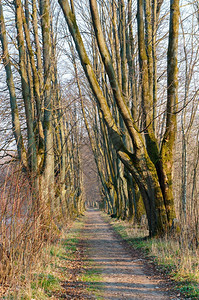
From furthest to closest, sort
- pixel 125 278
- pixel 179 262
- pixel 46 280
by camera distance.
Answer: pixel 179 262
pixel 125 278
pixel 46 280

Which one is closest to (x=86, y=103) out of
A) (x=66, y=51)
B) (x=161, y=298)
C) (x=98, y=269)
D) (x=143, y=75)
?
(x=66, y=51)

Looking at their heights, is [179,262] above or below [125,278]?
above

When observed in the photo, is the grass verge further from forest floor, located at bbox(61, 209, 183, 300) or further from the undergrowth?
the undergrowth

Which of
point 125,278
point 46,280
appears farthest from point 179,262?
point 46,280

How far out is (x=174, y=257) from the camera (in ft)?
20.8

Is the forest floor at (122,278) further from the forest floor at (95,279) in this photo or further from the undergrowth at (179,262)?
the undergrowth at (179,262)

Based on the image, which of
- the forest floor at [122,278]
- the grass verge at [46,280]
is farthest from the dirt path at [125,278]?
the grass verge at [46,280]

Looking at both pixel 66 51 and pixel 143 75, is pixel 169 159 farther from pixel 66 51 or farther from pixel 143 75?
pixel 66 51

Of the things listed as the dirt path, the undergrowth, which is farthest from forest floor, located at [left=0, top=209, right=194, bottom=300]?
the undergrowth

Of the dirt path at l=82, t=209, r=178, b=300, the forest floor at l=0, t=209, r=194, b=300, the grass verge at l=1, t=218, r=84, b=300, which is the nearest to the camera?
the grass verge at l=1, t=218, r=84, b=300

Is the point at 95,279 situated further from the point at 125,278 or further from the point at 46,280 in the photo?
the point at 46,280

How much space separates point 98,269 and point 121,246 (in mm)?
3130

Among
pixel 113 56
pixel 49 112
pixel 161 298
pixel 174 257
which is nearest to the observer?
pixel 161 298

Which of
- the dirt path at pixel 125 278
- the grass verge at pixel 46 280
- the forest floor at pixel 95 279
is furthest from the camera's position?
the dirt path at pixel 125 278
